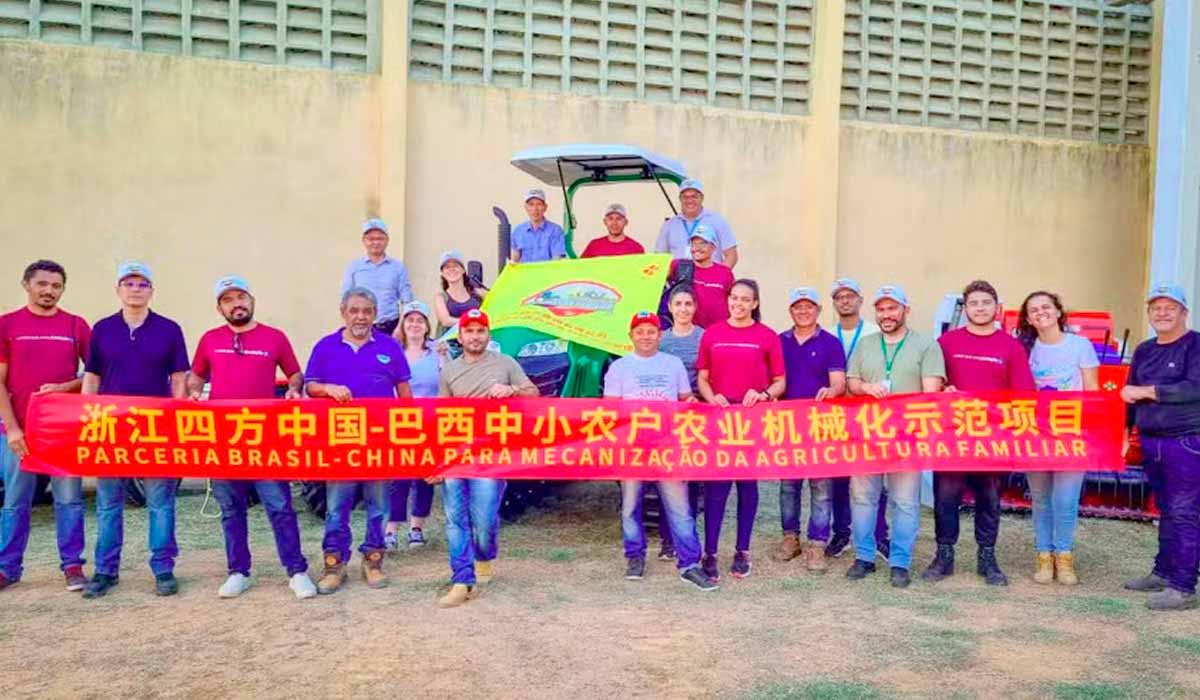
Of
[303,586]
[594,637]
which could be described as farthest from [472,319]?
[594,637]

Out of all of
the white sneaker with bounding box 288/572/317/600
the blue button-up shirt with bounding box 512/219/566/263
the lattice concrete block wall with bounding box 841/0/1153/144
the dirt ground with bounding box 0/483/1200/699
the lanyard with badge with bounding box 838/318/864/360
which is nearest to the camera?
the dirt ground with bounding box 0/483/1200/699

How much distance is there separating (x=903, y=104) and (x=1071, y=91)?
245 centimetres

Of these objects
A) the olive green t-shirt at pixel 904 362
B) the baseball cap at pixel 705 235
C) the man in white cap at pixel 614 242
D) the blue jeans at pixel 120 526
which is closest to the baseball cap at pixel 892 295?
the olive green t-shirt at pixel 904 362

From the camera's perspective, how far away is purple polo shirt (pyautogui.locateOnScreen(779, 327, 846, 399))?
6.52 meters

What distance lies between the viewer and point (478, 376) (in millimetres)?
6070

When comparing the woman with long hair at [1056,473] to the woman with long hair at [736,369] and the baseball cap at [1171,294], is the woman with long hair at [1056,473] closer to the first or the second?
the baseball cap at [1171,294]

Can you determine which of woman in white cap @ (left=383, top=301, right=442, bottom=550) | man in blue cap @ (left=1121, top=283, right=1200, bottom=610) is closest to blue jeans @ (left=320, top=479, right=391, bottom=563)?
woman in white cap @ (left=383, top=301, right=442, bottom=550)

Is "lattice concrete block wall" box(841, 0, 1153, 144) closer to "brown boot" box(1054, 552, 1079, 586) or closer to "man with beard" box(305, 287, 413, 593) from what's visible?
"brown boot" box(1054, 552, 1079, 586)

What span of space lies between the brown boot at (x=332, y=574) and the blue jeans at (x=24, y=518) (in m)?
1.46

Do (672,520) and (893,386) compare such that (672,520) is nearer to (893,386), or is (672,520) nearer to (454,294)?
(893,386)

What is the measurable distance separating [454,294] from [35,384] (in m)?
3.03

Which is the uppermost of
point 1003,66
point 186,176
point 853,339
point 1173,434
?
point 1003,66

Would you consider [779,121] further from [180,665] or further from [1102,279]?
[180,665]

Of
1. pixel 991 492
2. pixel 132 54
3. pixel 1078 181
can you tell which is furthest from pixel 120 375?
pixel 1078 181
